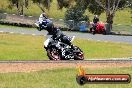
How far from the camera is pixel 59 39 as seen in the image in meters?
17.0

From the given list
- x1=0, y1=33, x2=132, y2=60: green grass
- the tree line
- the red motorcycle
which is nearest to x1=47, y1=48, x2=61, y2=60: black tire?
x1=0, y1=33, x2=132, y2=60: green grass

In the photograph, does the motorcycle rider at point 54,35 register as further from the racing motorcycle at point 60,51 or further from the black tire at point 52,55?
the black tire at point 52,55

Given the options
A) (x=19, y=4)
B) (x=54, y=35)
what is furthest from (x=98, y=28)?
(x=19, y=4)

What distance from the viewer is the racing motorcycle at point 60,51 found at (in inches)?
667

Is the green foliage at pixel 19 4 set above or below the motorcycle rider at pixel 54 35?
below

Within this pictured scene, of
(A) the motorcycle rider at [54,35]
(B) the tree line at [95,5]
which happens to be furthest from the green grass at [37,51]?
(B) the tree line at [95,5]

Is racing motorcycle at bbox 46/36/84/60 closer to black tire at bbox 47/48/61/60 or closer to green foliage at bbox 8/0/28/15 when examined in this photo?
black tire at bbox 47/48/61/60

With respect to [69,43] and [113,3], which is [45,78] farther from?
[113,3]

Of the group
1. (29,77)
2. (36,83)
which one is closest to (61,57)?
(29,77)

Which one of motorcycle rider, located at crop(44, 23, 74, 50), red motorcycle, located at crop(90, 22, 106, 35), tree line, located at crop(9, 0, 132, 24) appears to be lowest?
red motorcycle, located at crop(90, 22, 106, 35)

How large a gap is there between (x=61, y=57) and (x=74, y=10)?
35.5 metres

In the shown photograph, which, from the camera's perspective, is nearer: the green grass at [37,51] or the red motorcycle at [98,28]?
the green grass at [37,51]

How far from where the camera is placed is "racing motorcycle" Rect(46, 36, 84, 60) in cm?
1694

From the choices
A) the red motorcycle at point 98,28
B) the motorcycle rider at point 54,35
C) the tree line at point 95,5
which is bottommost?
the red motorcycle at point 98,28
